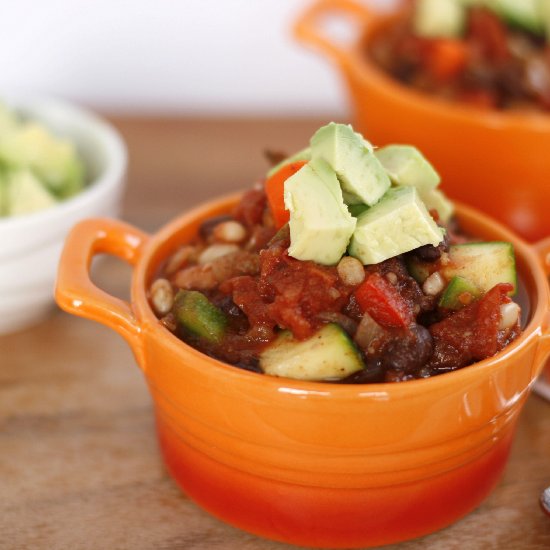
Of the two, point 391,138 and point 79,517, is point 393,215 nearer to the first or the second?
point 79,517

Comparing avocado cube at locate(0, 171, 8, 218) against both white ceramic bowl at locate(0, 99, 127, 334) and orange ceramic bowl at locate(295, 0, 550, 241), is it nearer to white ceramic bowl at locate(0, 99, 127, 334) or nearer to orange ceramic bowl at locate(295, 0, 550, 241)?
white ceramic bowl at locate(0, 99, 127, 334)

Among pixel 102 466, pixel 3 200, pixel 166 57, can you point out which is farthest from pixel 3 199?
pixel 166 57

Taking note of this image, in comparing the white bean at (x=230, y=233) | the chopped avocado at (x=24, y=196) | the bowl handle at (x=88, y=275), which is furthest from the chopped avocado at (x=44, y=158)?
the white bean at (x=230, y=233)

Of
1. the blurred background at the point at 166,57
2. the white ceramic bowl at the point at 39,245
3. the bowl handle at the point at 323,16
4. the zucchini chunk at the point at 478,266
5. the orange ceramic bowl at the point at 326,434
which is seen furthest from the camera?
the blurred background at the point at 166,57

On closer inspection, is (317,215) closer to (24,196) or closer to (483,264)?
(483,264)

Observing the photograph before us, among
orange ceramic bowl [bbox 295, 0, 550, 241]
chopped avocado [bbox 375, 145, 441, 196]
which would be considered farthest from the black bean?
orange ceramic bowl [bbox 295, 0, 550, 241]

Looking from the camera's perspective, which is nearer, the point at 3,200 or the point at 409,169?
the point at 409,169

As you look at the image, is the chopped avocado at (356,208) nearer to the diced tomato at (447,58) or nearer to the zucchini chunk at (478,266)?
the zucchini chunk at (478,266)
